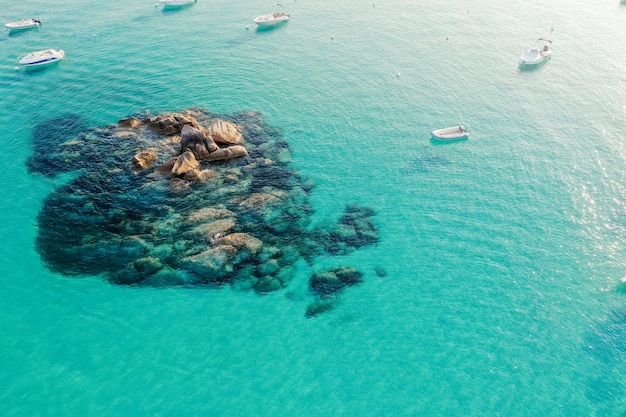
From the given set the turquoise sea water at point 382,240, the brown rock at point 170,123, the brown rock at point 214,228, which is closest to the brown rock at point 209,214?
the brown rock at point 214,228

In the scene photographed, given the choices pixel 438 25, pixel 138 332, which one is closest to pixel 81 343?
pixel 138 332

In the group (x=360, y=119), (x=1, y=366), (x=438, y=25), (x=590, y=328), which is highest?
(x=438, y=25)

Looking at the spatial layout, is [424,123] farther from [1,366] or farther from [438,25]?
[1,366]

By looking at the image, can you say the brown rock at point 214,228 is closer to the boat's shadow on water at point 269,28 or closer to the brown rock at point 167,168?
the brown rock at point 167,168

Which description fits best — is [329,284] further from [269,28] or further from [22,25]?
[22,25]

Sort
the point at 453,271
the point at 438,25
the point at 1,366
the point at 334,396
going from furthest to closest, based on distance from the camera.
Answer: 1. the point at 438,25
2. the point at 453,271
3. the point at 1,366
4. the point at 334,396

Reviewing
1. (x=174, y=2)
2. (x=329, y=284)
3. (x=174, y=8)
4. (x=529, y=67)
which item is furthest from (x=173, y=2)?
(x=329, y=284)

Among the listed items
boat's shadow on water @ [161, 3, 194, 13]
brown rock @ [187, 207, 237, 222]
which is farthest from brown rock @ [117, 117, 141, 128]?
boat's shadow on water @ [161, 3, 194, 13]
